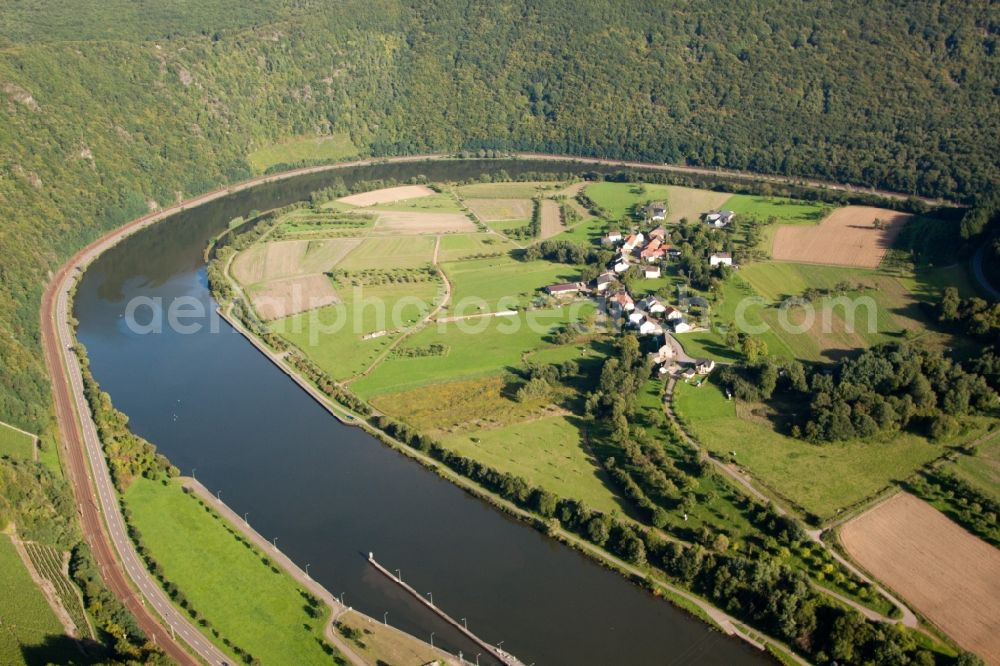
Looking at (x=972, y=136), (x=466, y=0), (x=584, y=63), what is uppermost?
(x=466, y=0)

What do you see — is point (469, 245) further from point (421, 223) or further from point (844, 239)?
point (844, 239)

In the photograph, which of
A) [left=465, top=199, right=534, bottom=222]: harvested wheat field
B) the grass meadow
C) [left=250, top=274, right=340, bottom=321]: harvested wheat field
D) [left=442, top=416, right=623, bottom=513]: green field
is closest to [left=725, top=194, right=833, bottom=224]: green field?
[left=465, top=199, right=534, bottom=222]: harvested wheat field

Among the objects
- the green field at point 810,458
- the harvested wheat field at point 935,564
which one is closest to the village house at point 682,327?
the green field at point 810,458

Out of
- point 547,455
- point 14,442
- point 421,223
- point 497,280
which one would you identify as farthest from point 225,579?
point 421,223

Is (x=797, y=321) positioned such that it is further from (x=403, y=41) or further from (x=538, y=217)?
(x=403, y=41)

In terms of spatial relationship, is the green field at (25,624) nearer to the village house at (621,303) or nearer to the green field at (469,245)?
the village house at (621,303)

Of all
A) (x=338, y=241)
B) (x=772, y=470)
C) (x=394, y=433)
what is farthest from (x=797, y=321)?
(x=338, y=241)
